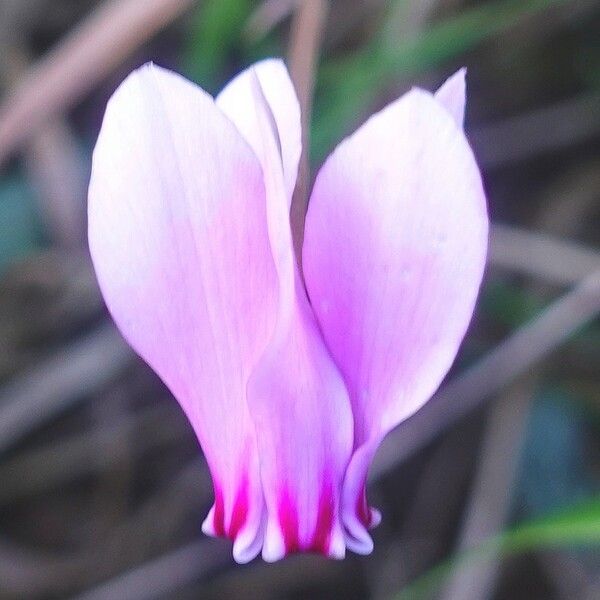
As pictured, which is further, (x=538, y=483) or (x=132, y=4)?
(x=538, y=483)

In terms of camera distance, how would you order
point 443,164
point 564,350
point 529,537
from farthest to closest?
point 564,350, point 529,537, point 443,164

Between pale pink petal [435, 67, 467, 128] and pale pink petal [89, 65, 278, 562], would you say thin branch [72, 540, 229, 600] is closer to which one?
pale pink petal [89, 65, 278, 562]

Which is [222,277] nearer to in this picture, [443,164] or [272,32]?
[443,164]

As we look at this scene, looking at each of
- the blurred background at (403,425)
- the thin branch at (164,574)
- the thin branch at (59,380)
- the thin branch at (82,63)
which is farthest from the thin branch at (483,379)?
the thin branch at (82,63)

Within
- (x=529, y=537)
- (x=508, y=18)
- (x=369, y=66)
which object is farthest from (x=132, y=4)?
(x=529, y=537)

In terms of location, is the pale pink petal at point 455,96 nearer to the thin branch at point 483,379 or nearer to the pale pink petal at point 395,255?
the pale pink petal at point 395,255

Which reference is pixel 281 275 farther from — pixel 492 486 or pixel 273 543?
pixel 492 486

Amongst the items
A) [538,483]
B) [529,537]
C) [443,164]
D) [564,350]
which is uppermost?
[443,164]
